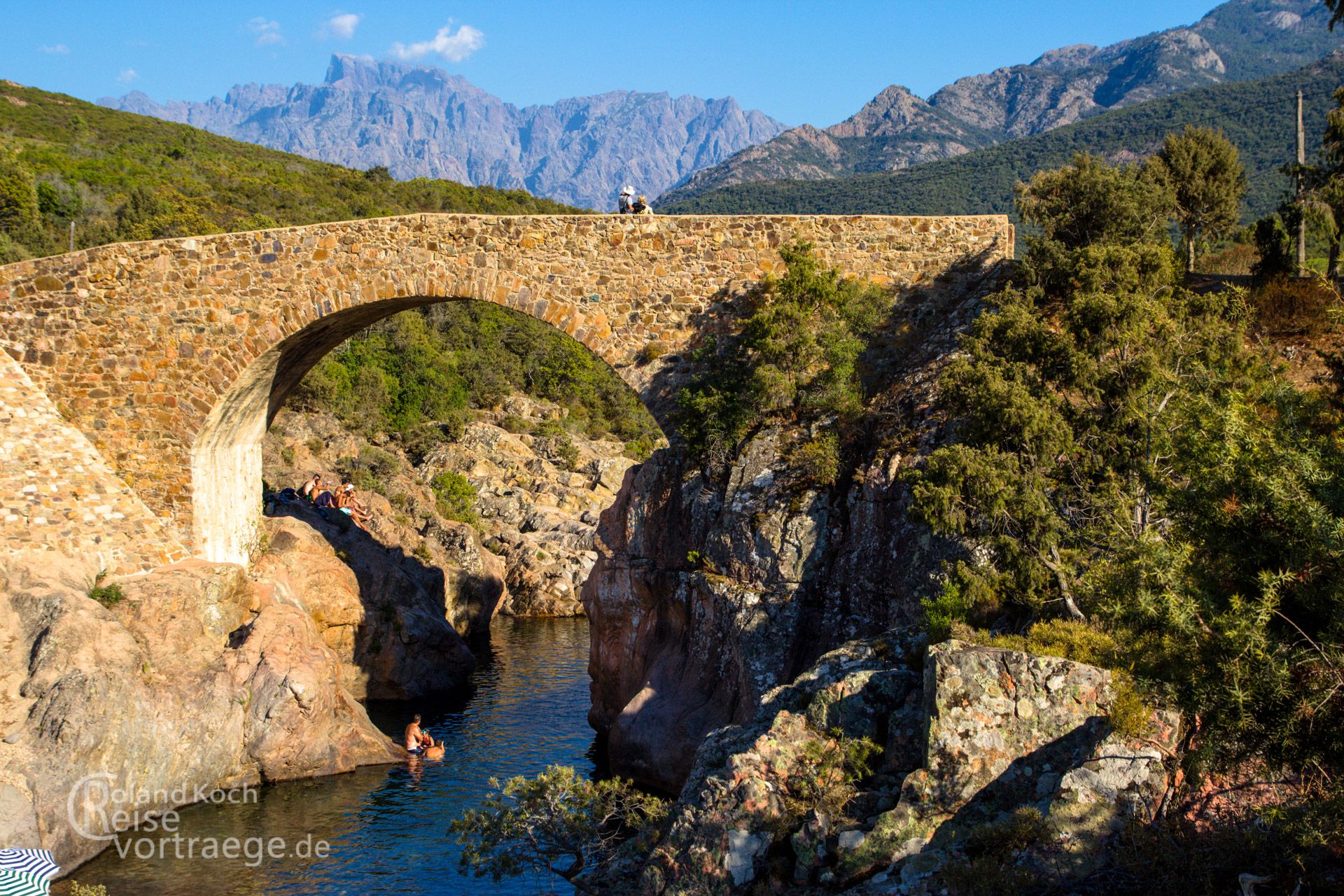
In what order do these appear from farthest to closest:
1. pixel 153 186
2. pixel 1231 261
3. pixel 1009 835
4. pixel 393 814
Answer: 1. pixel 153 186
2. pixel 1231 261
3. pixel 393 814
4. pixel 1009 835

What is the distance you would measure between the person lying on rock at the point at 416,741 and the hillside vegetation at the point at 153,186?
15.0 m

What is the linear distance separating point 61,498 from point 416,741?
6.54 meters

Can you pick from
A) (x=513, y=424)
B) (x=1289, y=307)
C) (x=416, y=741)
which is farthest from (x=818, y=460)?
(x=513, y=424)

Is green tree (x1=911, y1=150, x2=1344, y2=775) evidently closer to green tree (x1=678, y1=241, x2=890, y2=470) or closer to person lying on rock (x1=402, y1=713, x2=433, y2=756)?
green tree (x1=678, y1=241, x2=890, y2=470)

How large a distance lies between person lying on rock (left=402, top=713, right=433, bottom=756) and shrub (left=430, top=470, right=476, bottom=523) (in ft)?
44.6

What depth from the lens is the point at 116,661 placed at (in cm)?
1307

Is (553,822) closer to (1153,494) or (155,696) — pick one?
(1153,494)

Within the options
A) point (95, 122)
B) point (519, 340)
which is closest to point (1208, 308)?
point (519, 340)

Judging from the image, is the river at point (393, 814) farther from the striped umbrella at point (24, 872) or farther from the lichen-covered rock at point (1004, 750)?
the lichen-covered rock at point (1004, 750)

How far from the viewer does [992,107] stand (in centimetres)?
7956

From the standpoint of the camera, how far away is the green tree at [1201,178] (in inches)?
730

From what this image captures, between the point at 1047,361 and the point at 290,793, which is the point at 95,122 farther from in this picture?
the point at 1047,361

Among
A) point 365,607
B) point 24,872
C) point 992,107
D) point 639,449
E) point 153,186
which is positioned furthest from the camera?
point 992,107

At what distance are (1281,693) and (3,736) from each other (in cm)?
1306
